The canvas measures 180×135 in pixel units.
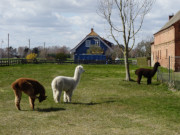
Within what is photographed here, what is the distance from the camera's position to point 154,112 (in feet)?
35.8

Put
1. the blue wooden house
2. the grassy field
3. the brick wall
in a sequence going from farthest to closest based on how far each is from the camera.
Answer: the blue wooden house
the brick wall
the grassy field

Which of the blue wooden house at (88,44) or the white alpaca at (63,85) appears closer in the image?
the white alpaca at (63,85)

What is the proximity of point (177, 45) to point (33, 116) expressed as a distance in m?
30.3

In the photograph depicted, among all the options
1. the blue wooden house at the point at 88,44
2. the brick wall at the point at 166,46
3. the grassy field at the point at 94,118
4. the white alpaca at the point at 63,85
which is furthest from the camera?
the blue wooden house at the point at 88,44

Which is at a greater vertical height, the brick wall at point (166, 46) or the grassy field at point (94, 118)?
the brick wall at point (166, 46)

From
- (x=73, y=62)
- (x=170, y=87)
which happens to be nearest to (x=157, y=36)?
(x=73, y=62)

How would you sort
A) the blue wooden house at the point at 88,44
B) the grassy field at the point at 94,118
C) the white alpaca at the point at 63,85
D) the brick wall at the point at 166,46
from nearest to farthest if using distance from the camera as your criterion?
the grassy field at the point at 94,118 < the white alpaca at the point at 63,85 < the brick wall at the point at 166,46 < the blue wooden house at the point at 88,44

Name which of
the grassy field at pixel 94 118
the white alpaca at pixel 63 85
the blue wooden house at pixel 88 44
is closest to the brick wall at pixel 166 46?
the blue wooden house at pixel 88 44

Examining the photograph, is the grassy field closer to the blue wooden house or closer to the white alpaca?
Answer: the white alpaca

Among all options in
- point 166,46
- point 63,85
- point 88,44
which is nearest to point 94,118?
point 63,85

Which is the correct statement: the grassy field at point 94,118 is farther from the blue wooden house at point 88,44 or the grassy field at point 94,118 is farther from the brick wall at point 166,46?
the blue wooden house at point 88,44

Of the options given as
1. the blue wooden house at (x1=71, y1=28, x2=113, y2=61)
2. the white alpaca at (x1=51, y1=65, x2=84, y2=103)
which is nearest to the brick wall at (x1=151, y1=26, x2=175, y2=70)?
the blue wooden house at (x1=71, y1=28, x2=113, y2=61)

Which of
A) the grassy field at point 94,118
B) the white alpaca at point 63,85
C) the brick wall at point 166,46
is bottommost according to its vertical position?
the grassy field at point 94,118

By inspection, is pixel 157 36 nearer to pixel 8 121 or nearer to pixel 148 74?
pixel 148 74
